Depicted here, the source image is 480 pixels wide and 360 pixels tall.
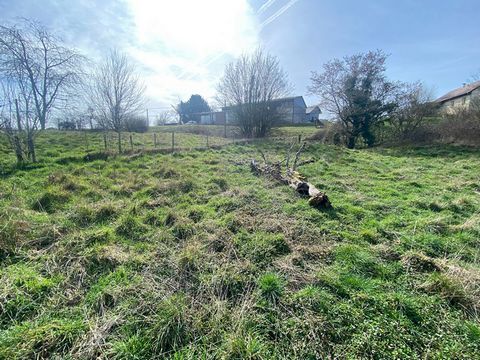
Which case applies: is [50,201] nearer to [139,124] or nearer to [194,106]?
[139,124]

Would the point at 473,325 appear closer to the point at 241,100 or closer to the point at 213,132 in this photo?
the point at 241,100

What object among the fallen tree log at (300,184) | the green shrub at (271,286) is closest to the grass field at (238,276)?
the green shrub at (271,286)

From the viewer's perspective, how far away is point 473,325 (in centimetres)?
219

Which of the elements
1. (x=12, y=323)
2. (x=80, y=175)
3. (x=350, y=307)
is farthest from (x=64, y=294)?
(x=80, y=175)

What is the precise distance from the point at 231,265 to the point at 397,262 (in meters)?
2.38

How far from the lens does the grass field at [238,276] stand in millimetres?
2088

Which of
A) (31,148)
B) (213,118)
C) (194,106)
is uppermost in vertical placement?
(194,106)

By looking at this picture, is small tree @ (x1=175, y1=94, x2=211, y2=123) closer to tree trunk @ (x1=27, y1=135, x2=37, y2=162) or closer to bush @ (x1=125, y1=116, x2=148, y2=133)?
bush @ (x1=125, y1=116, x2=148, y2=133)

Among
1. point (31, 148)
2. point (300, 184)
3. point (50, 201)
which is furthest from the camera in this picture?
point (31, 148)

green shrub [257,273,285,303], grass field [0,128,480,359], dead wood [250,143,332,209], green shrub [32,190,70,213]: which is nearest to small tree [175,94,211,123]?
dead wood [250,143,332,209]

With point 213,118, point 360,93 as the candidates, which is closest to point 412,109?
point 360,93

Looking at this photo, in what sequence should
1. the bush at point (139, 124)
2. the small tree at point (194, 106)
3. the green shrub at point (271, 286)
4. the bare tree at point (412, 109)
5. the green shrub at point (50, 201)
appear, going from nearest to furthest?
the green shrub at point (271, 286)
the green shrub at point (50, 201)
the bare tree at point (412, 109)
the bush at point (139, 124)
the small tree at point (194, 106)

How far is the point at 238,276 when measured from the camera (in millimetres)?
2936

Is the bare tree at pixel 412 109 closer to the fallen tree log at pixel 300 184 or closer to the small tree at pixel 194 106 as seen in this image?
the fallen tree log at pixel 300 184
